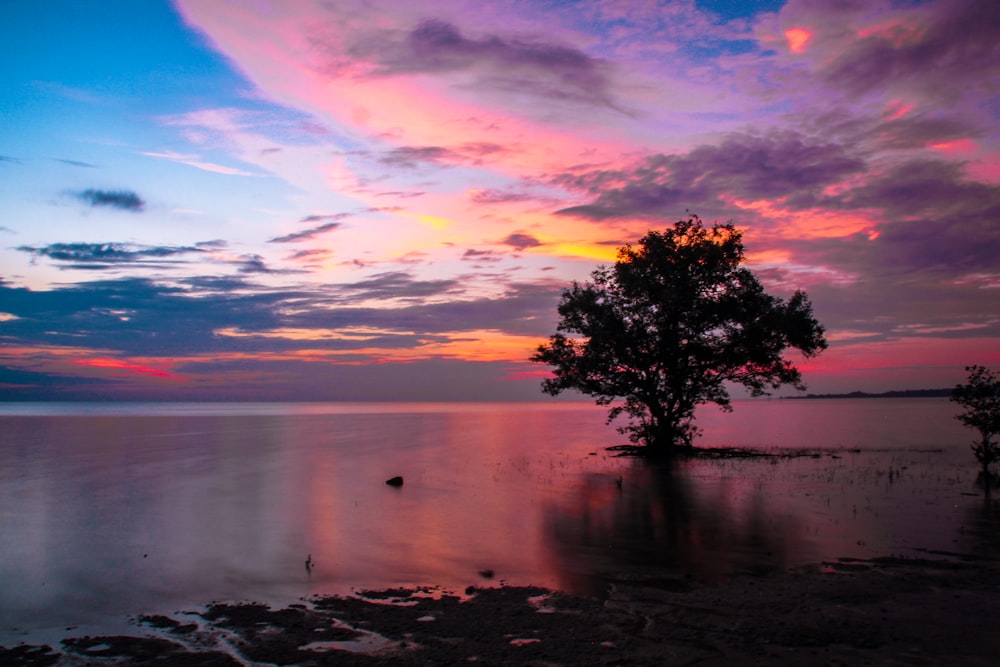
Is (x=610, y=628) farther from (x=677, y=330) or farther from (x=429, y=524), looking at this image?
(x=677, y=330)

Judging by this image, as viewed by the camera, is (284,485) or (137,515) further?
(284,485)

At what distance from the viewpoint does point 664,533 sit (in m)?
19.2

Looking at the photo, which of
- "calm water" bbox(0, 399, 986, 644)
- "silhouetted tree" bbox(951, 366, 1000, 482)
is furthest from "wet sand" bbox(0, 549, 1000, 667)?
"silhouetted tree" bbox(951, 366, 1000, 482)

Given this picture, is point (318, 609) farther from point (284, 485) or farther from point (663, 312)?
point (663, 312)

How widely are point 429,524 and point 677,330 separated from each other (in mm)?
25141

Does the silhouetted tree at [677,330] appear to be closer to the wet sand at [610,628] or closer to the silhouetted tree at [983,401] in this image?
the silhouetted tree at [983,401]

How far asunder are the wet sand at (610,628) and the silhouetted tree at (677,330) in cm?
2780

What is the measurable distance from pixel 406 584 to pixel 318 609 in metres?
2.44

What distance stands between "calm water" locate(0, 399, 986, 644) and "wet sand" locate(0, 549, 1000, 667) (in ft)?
4.31

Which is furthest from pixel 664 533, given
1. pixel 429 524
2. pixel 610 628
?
pixel 610 628

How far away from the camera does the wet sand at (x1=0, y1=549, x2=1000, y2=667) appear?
9562 mm

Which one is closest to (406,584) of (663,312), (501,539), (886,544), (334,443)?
(501,539)

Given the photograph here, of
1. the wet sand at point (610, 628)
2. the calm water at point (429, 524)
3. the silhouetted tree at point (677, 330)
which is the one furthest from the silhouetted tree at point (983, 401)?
the wet sand at point (610, 628)

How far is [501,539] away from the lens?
62.2 ft
